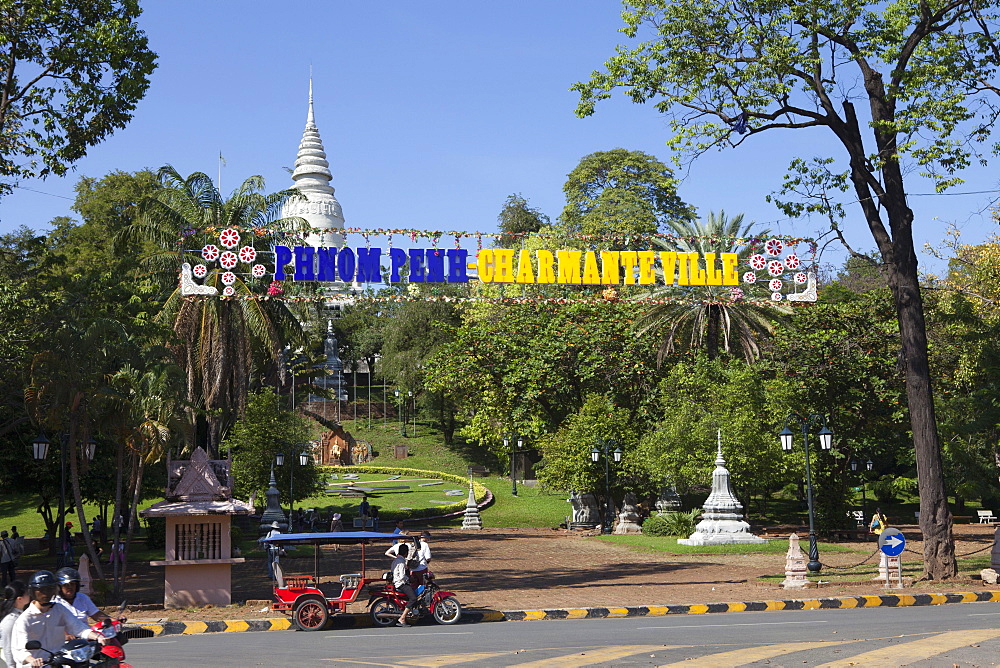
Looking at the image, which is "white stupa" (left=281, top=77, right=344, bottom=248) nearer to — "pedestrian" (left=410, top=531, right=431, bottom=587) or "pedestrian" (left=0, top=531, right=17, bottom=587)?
"pedestrian" (left=0, top=531, right=17, bottom=587)

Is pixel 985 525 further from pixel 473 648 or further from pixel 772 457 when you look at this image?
pixel 473 648

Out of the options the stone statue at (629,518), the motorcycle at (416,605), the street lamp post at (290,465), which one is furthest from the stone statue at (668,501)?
the motorcycle at (416,605)

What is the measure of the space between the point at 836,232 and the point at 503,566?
43.3ft

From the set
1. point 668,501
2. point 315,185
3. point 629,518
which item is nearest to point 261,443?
point 629,518

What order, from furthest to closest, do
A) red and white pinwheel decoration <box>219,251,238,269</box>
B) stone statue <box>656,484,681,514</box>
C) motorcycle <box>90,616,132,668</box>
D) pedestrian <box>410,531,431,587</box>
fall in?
stone statue <box>656,484,681,514</box> → red and white pinwheel decoration <box>219,251,238,269</box> → pedestrian <box>410,531,431,587</box> → motorcycle <box>90,616,132,668</box>

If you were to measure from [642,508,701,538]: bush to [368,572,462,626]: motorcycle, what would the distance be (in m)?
21.1

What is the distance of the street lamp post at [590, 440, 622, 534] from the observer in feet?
132

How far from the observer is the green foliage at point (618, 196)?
67.1 meters

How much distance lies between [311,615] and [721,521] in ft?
69.1

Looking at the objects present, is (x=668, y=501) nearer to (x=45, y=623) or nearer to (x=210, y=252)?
(x=210, y=252)

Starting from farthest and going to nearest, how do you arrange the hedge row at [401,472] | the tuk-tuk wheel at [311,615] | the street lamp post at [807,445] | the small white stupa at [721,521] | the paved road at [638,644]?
the hedge row at [401,472], the small white stupa at [721,521], the street lamp post at [807,445], the tuk-tuk wheel at [311,615], the paved road at [638,644]

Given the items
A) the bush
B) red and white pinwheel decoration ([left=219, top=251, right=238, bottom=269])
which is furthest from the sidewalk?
red and white pinwheel decoration ([left=219, top=251, right=238, bottom=269])

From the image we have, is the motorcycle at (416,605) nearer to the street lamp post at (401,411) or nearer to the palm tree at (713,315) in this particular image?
the palm tree at (713,315)

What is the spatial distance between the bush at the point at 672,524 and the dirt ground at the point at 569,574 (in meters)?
2.67
